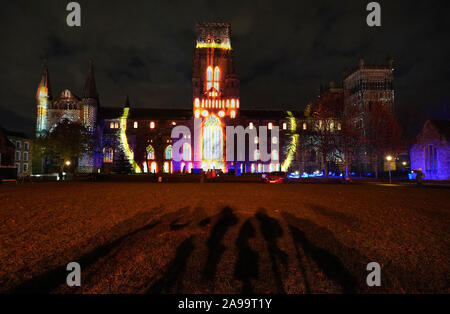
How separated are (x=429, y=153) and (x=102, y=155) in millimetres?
75348

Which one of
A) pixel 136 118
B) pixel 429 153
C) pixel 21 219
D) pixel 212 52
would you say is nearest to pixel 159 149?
pixel 136 118

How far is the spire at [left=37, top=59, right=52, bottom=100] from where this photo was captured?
63031 mm

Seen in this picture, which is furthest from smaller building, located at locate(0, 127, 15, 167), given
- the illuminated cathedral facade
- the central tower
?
the central tower

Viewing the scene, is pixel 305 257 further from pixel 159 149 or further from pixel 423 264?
pixel 159 149

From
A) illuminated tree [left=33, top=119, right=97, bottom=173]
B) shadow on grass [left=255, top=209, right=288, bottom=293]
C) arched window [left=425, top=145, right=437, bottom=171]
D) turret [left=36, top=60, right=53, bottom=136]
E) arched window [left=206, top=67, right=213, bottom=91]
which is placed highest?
arched window [left=206, top=67, right=213, bottom=91]

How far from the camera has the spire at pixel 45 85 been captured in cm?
A: 6303

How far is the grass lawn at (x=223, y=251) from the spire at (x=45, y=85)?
6932cm

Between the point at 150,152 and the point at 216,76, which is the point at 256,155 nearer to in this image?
the point at 216,76

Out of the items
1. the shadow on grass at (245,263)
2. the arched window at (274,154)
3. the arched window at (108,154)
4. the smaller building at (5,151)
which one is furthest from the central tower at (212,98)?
the shadow on grass at (245,263)

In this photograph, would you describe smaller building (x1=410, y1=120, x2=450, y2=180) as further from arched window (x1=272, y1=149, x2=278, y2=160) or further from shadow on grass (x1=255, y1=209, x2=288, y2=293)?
shadow on grass (x1=255, y1=209, x2=288, y2=293)

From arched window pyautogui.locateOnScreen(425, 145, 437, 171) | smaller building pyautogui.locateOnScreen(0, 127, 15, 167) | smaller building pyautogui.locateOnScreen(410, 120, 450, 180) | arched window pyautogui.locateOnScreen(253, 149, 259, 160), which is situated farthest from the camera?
arched window pyautogui.locateOnScreen(253, 149, 259, 160)

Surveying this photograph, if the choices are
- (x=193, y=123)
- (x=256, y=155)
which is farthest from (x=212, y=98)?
(x=256, y=155)

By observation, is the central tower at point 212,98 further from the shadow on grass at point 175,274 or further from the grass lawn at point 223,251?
the shadow on grass at point 175,274

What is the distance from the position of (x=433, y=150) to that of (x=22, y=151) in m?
97.9
